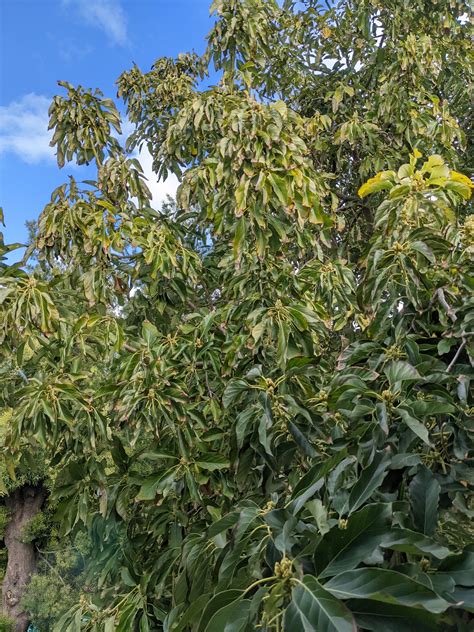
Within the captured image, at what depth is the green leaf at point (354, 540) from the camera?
24.1 inches

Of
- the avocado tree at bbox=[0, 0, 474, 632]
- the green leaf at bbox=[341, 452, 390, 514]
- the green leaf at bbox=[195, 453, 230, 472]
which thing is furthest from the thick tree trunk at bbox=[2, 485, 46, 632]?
the green leaf at bbox=[341, 452, 390, 514]

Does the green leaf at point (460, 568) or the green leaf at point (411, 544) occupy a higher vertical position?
the green leaf at point (411, 544)

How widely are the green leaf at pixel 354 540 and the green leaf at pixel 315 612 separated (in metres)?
0.05

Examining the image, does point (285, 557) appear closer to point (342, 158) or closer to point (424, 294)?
point (424, 294)

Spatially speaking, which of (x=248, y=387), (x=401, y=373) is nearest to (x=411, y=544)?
(x=401, y=373)

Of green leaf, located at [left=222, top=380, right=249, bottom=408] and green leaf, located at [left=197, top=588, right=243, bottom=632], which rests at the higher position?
green leaf, located at [left=222, top=380, right=249, bottom=408]

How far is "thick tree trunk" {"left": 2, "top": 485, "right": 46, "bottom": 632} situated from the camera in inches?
256

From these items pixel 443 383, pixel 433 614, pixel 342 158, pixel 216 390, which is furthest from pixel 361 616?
pixel 342 158

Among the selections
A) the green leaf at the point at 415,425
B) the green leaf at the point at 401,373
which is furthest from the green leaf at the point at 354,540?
the green leaf at the point at 401,373

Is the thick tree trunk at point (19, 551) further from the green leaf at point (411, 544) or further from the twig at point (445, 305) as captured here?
the green leaf at point (411, 544)

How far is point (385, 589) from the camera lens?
0.55 metres

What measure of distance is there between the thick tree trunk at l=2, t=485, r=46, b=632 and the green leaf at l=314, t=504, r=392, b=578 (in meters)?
6.76

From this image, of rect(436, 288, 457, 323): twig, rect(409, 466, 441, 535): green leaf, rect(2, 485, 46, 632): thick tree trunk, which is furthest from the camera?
rect(2, 485, 46, 632): thick tree trunk

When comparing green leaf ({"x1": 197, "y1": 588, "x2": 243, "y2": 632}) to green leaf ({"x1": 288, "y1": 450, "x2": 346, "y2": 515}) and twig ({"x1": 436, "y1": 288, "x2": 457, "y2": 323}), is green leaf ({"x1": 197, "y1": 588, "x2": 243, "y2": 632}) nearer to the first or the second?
green leaf ({"x1": 288, "y1": 450, "x2": 346, "y2": 515})
